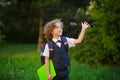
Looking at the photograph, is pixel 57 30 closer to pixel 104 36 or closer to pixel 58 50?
→ pixel 58 50

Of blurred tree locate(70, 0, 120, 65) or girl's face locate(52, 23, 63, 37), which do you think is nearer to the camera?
girl's face locate(52, 23, 63, 37)

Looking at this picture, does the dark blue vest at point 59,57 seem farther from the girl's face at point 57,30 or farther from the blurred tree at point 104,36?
the blurred tree at point 104,36

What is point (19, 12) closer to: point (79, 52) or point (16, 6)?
point (16, 6)

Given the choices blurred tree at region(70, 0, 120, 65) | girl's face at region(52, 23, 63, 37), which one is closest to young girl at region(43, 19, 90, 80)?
girl's face at region(52, 23, 63, 37)

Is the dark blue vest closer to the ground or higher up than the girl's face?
closer to the ground

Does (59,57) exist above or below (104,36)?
below

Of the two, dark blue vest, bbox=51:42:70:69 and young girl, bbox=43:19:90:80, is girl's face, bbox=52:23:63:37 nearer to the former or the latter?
young girl, bbox=43:19:90:80

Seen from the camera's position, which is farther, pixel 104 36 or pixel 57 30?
pixel 104 36

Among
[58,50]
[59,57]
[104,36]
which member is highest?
[104,36]

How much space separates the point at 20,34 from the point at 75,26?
8149 mm

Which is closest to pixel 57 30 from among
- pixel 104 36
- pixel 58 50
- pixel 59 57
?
pixel 58 50

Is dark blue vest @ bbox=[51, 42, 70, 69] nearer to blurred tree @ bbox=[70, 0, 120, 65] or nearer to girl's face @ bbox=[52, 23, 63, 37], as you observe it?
girl's face @ bbox=[52, 23, 63, 37]

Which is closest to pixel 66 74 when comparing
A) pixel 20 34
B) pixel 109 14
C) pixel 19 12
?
pixel 109 14

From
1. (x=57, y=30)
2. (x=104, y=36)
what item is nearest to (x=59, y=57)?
(x=57, y=30)
